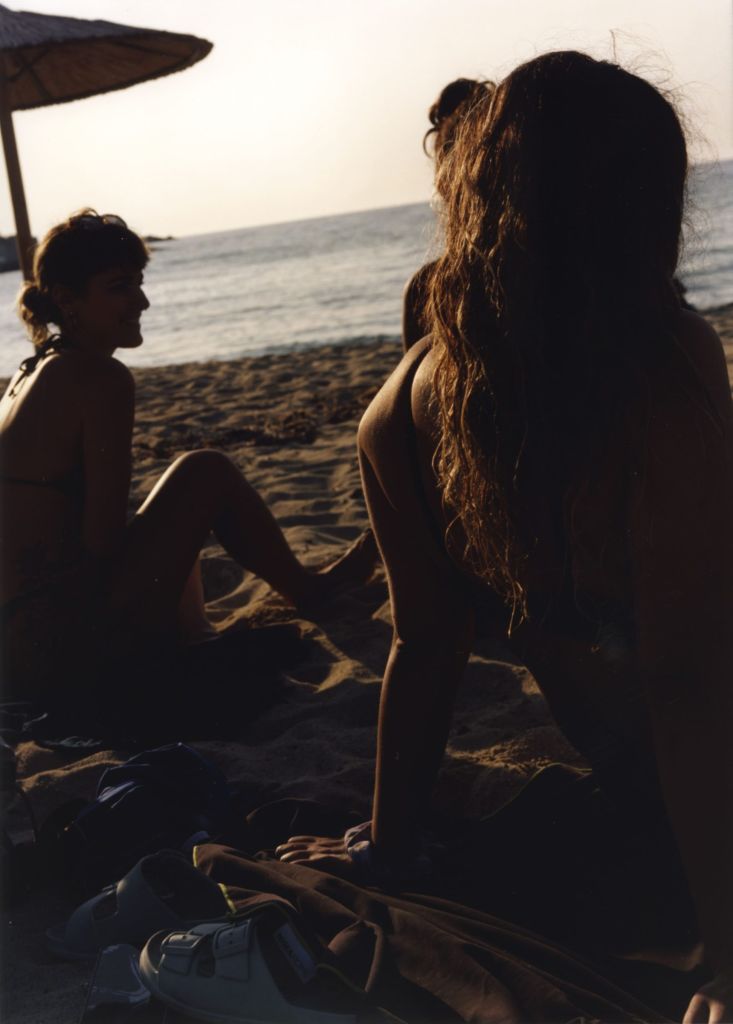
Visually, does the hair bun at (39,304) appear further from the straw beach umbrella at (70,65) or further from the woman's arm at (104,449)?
the straw beach umbrella at (70,65)

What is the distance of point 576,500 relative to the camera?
60.6 inches

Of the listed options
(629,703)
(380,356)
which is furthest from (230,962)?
(380,356)

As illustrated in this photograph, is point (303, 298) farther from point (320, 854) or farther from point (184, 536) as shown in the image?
point (320, 854)

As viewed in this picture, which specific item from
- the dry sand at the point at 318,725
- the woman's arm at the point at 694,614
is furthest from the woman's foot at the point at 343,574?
the woman's arm at the point at 694,614

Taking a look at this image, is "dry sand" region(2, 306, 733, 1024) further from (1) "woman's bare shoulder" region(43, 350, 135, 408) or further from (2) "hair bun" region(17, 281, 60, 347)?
(2) "hair bun" region(17, 281, 60, 347)

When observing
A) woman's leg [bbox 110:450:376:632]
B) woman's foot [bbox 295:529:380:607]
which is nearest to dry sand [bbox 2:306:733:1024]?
woman's foot [bbox 295:529:380:607]

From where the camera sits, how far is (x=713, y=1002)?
147cm

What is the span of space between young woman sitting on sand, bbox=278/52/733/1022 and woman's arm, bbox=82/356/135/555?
5.41 feet

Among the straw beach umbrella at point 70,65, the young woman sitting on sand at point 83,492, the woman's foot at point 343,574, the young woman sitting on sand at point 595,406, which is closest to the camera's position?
the young woman sitting on sand at point 595,406

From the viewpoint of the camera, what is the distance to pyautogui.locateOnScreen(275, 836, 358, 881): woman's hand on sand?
2.04 m

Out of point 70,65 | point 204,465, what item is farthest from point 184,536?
point 70,65

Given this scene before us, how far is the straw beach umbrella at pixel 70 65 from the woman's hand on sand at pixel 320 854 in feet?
10.1

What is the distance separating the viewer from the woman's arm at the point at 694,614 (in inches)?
57.6

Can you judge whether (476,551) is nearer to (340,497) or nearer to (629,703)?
(629,703)
